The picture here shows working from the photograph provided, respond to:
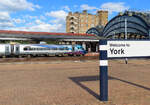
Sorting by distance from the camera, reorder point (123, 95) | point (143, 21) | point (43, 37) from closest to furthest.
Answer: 1. point (123, 95)
2. point (43, 37)
3. point (143, 21)

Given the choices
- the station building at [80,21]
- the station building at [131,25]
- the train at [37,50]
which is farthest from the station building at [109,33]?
the station building at [80,21]

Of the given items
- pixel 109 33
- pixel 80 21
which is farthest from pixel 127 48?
pixel 80 21

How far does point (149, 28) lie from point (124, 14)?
13001 millimetres

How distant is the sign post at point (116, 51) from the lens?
5691 mm

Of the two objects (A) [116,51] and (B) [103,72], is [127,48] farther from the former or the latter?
(B) [103,72]

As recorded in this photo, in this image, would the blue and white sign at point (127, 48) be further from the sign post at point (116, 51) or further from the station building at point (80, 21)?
the station building at point (80, 21)

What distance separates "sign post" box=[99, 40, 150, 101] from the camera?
5.69 m

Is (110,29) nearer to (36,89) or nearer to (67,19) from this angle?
(67,19)

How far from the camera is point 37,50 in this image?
37.5 meters

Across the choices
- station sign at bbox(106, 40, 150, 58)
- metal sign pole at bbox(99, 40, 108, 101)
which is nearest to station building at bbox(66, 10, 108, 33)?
station sign at bbox(106, 40, 150, 58)

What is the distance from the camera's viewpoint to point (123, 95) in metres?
6.20

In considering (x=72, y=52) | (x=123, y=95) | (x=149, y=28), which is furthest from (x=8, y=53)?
(x=149, y=28)

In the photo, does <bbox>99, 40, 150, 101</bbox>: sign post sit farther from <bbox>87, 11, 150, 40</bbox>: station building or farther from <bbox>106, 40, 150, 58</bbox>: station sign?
<bbox>87, 11, 150, 40</bbox>: station building

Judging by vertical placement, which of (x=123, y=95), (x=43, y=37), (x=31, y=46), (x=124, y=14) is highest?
(x=124, y=14)
